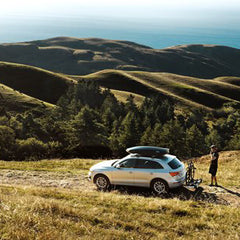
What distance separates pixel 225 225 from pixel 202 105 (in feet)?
489

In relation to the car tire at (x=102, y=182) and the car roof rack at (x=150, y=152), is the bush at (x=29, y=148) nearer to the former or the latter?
the car tire at (x=102, y=182)

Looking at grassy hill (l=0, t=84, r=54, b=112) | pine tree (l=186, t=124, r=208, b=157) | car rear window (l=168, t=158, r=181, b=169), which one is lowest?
pine tree (l=186, t=124, r=208, b=157)

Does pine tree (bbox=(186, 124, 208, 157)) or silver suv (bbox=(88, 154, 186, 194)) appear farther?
pine tree (bbox=(186, 124, 208, 157))

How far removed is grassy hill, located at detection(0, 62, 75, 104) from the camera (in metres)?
124

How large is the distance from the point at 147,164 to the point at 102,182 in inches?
113

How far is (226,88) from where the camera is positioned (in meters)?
193

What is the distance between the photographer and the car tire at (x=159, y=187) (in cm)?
1412

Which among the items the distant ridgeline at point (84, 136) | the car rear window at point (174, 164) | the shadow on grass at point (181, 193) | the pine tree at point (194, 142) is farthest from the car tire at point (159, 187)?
the pine tree at point (194, 142)

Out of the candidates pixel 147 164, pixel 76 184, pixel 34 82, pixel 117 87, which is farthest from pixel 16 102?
pixel 117 87

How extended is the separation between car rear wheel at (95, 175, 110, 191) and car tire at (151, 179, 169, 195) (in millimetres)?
2663

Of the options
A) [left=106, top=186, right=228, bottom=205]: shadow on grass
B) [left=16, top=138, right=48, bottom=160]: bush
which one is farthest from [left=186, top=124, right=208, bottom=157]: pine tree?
[left=106, top=186, right=228, bottom=205]: shadow on grass

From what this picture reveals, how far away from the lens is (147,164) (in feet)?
48.1

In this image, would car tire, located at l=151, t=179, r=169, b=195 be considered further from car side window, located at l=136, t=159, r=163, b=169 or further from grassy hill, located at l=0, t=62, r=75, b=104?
grassy hill, located at l=0, t=62, r=75, b=104

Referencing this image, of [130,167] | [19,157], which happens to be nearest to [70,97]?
[19,157]
